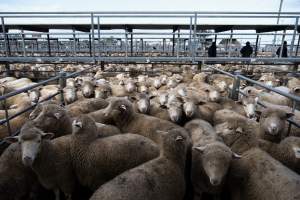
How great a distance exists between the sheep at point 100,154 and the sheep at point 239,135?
106 centimetres

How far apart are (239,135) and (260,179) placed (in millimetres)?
905

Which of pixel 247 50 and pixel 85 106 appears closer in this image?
pixel 85 106

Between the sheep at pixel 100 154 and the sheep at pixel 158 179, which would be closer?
the sheep at pixel 158 179

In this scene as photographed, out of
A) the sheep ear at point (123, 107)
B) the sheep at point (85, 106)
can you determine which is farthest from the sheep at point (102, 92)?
the sheep ear at point (123, 107)

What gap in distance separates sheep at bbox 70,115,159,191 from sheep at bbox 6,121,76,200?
4.3 inches

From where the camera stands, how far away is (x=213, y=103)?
5324 mm

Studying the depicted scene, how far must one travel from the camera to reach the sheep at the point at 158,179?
2252mm

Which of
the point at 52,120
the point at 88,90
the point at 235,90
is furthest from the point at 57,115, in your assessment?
the point at 235,90

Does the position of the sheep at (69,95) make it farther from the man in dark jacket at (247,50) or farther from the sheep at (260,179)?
the man in dark jacket at (247,50)

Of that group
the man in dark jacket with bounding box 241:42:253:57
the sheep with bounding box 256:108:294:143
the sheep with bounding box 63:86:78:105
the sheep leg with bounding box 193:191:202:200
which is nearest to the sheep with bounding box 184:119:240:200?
the sheep leg with bounding box 193:191:202:200

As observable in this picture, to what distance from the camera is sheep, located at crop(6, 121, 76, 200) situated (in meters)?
Answer: 2.82

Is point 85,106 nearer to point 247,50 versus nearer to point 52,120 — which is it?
point 52,120

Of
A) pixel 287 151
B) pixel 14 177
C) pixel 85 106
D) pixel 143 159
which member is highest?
pixel 85 106

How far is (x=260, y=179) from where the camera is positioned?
2.61 meters
